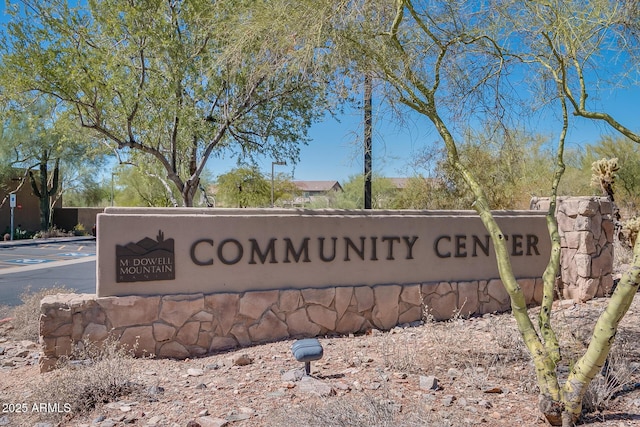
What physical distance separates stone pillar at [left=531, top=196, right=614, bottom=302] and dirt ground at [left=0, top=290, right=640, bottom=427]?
223cm

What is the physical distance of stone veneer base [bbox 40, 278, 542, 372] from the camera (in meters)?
6.50

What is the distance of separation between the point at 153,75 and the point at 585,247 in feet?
32.6

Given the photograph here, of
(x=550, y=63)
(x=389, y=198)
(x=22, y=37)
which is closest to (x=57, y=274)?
(x=22, y=37)

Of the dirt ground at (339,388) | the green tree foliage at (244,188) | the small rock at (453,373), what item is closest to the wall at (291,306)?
the dirt ground at (339,388)

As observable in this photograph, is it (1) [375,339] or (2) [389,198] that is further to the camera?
(2) [389,198]

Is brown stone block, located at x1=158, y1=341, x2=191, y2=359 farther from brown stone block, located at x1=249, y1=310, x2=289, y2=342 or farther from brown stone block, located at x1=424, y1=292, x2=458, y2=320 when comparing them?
brown stone block, located at x1=424, y1=292, x2=458, y2=320

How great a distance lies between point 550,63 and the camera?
672cm

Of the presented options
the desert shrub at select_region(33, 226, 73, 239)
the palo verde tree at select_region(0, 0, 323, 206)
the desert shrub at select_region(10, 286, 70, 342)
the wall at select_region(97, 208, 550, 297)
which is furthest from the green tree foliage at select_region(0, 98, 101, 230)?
the wall at select_region(97, 208, 550, 297)

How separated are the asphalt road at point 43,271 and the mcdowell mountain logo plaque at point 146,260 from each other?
13.5 feet

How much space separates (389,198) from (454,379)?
15786 mm

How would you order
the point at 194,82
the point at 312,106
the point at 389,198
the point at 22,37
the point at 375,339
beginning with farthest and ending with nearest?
the point at 389,198, the point at 312,106, the point at 194,82, the point at 22,37, the point at 375,339

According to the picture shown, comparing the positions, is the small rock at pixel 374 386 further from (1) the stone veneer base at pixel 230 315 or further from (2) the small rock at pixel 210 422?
(1) the stone veneer base at pixel 230 315

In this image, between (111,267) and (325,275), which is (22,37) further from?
(325,275)

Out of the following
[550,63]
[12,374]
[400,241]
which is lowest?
[12,374]
